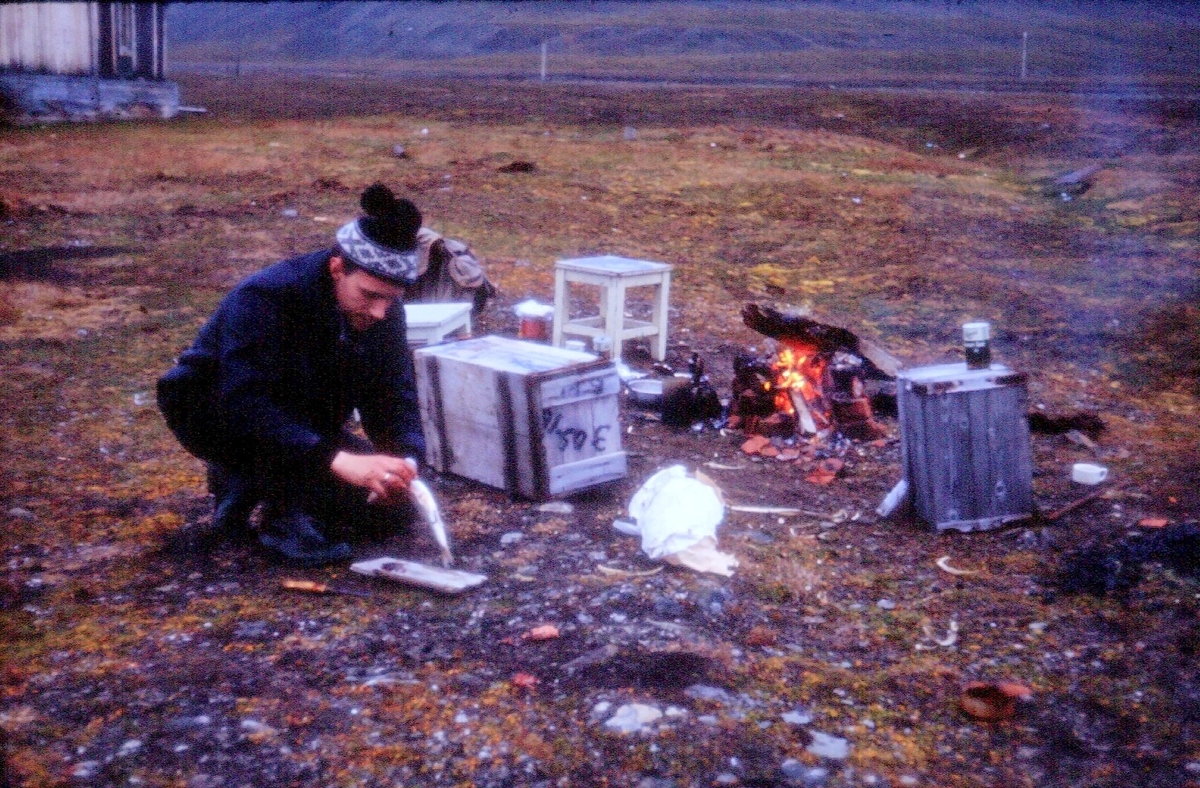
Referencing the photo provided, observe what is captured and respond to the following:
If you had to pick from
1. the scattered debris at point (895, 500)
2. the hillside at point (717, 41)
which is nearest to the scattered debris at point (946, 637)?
the scattered debris at point (895, 500)

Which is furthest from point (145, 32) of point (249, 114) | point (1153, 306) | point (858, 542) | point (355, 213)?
point (858, 542)

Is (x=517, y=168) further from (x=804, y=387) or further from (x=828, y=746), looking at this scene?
(x=828, y=746)

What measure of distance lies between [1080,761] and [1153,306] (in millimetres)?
7077

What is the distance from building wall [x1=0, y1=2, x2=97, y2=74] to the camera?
1811 cm

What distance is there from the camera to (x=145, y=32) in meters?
19.7

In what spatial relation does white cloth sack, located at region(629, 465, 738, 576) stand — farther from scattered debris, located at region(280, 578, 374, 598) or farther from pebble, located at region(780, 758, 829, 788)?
pebble, located at region(780, 758, 829, 788)

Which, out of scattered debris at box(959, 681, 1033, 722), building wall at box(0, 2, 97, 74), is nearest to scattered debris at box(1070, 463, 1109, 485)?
scattered debris at box(959, 681, 1033, 722)

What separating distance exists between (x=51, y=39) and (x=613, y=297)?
15.8 meters

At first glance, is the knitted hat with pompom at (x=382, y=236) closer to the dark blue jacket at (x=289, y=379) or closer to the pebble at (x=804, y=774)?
the dark blue jacket at (x=289, y=379)

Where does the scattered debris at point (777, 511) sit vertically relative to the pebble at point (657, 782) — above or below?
above

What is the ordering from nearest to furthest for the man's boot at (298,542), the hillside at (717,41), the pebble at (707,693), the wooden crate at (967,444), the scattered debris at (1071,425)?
1. the pebble at (707,693)
2. the man's boot at (298,542)
3. the wooden crate at (967,444)
4. the scattered debris at (1071,425)
5. the hillside at (717,41)

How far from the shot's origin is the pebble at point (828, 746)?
10.2ft

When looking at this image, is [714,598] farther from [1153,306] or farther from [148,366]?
[1153,306]

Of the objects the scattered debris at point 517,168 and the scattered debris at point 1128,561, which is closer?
the scattered debris at point 1128,561
